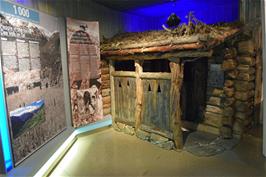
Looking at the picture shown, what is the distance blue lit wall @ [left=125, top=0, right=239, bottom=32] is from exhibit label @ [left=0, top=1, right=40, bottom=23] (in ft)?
12.0

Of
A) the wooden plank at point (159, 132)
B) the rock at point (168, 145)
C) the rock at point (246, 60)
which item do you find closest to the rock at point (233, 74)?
the rock at point (246, 60)

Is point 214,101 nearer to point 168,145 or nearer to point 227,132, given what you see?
point 227,132

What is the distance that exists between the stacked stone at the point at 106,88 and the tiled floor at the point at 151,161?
1.22 m

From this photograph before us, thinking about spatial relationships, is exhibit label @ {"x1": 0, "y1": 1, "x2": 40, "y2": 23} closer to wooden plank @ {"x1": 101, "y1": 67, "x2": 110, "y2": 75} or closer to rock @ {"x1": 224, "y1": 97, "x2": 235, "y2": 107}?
wooden plank @ {"x1": 101, "y1": 67, "x2": 110, "y2": 75}

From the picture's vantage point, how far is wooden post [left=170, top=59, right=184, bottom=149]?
4.52 metres

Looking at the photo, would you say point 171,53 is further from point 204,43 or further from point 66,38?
point 66,38

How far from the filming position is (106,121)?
20.7 feet

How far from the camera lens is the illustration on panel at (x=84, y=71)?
5.00 m

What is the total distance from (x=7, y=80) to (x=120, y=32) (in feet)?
14.4

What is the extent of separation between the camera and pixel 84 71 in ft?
17.4

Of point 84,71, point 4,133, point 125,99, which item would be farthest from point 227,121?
point 4,133

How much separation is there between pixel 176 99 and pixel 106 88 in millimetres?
2219

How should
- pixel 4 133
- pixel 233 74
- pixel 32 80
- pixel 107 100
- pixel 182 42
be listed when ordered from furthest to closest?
pixel 107 100 < pixel 233 74 < pixel 182 42 < pixel 32 80 < pixel 4 133

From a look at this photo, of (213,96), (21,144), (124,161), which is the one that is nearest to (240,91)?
(213,96)
